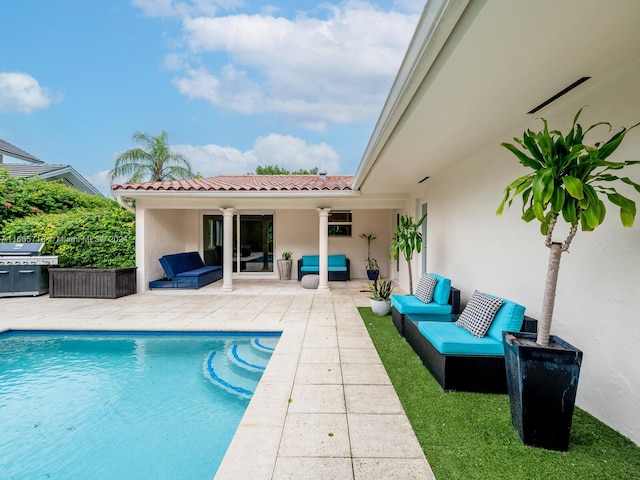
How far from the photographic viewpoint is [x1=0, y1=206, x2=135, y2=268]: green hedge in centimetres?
814

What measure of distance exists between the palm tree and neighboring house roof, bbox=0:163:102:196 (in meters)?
1.80

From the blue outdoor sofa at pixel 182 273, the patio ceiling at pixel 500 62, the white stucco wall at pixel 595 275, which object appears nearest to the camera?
the patio ceiling at pixel 500 62

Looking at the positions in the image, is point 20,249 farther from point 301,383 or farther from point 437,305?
point 437,305

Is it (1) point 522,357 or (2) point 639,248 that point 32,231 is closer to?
(1) point 522,357

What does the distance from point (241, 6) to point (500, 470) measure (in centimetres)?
1424

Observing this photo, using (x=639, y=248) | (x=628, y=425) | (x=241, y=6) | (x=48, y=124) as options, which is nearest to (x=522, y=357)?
(x=628, y=425)

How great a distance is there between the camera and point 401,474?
6.56 feet

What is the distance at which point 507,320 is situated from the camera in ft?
10.3

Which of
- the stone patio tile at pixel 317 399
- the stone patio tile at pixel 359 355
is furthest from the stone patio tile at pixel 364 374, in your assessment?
the stone patio tile at pixel 317 399

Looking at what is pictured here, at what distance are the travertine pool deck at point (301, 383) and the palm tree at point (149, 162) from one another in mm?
10845

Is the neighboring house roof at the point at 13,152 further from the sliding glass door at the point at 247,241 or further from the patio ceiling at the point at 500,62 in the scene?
the patio ceiling at the point at 500,62

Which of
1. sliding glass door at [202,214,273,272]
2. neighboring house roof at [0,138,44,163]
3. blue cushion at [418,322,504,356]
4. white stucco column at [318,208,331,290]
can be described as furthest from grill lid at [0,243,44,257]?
neighboring house roof at [0,138,44,163]

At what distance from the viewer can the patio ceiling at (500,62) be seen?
5.90 feet

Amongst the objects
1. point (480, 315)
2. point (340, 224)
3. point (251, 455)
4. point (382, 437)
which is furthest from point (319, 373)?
point (340, 224)
